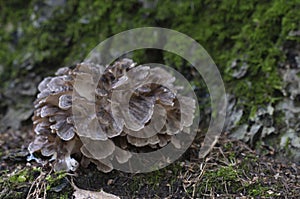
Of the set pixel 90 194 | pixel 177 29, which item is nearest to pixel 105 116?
pixel 90 194

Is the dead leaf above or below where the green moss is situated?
below

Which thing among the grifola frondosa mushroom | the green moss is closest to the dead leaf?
the grifola frondosa mushroom

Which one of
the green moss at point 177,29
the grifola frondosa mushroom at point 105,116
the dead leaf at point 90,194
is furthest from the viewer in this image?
the green moss at point 177,29

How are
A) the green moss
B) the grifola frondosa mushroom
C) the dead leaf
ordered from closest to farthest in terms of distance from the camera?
the dead leaf → the grifola frondosa mushroom → the green moss

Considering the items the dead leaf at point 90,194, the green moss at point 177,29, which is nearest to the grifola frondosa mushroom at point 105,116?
the dead leaf at point 90,194

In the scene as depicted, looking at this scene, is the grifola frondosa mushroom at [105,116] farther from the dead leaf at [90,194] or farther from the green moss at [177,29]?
the green moss at [177,29]

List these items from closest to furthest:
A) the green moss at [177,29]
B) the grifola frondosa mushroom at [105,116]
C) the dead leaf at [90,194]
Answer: the dead leaf at [90,194], the grifola frondosa mushroom at [105,116], the green moss at [177,29]

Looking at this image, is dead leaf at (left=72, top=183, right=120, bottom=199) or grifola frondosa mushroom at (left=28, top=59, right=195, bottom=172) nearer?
dead leaf at (left=72, top=183, right=120, bottom=199)

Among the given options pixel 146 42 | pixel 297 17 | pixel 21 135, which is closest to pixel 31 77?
pixel 21 135

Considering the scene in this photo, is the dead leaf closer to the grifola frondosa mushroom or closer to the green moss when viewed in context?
the grifola frondosa mushroom

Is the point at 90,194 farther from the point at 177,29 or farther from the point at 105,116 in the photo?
the point at 177,29
